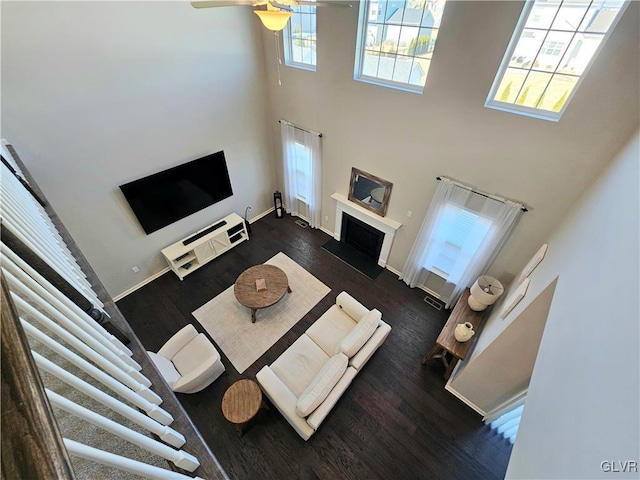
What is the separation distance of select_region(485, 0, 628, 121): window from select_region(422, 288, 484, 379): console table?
8.48ft

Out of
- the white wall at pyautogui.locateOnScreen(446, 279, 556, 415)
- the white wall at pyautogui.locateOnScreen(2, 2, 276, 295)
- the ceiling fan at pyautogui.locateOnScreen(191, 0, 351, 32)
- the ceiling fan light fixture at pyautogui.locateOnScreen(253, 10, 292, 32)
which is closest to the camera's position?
the ceiling fan at pyautogui.locateOnScreen(191, 0, 351, 32)

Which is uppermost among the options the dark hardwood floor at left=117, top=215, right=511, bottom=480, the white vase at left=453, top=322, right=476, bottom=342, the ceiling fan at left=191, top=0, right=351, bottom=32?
the ceiling fan at left=191, top=0, right=351, bottom=32

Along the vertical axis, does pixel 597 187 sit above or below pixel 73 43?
below

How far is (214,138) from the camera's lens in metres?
4.92

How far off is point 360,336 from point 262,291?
6.21ft

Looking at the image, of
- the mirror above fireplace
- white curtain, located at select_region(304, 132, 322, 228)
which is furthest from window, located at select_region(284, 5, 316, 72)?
the mirror above fireplace

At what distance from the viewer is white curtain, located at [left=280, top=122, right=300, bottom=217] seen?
5.38 m

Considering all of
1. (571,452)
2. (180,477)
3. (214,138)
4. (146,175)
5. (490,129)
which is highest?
(490,129)

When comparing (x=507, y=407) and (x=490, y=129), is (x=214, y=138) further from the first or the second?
(x=507, y=407)

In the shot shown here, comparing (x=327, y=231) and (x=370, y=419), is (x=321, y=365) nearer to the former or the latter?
(x=370, y=419)

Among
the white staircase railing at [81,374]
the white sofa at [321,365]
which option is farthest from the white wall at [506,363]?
the white staircase railing at [81,374]

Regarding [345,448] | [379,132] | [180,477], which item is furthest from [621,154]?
[345,448]

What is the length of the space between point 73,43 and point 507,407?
6.58 m

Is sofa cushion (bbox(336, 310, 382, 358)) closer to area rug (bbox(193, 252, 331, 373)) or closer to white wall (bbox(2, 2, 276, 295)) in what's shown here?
area rug (bbox(193, 252, 331, 373))
